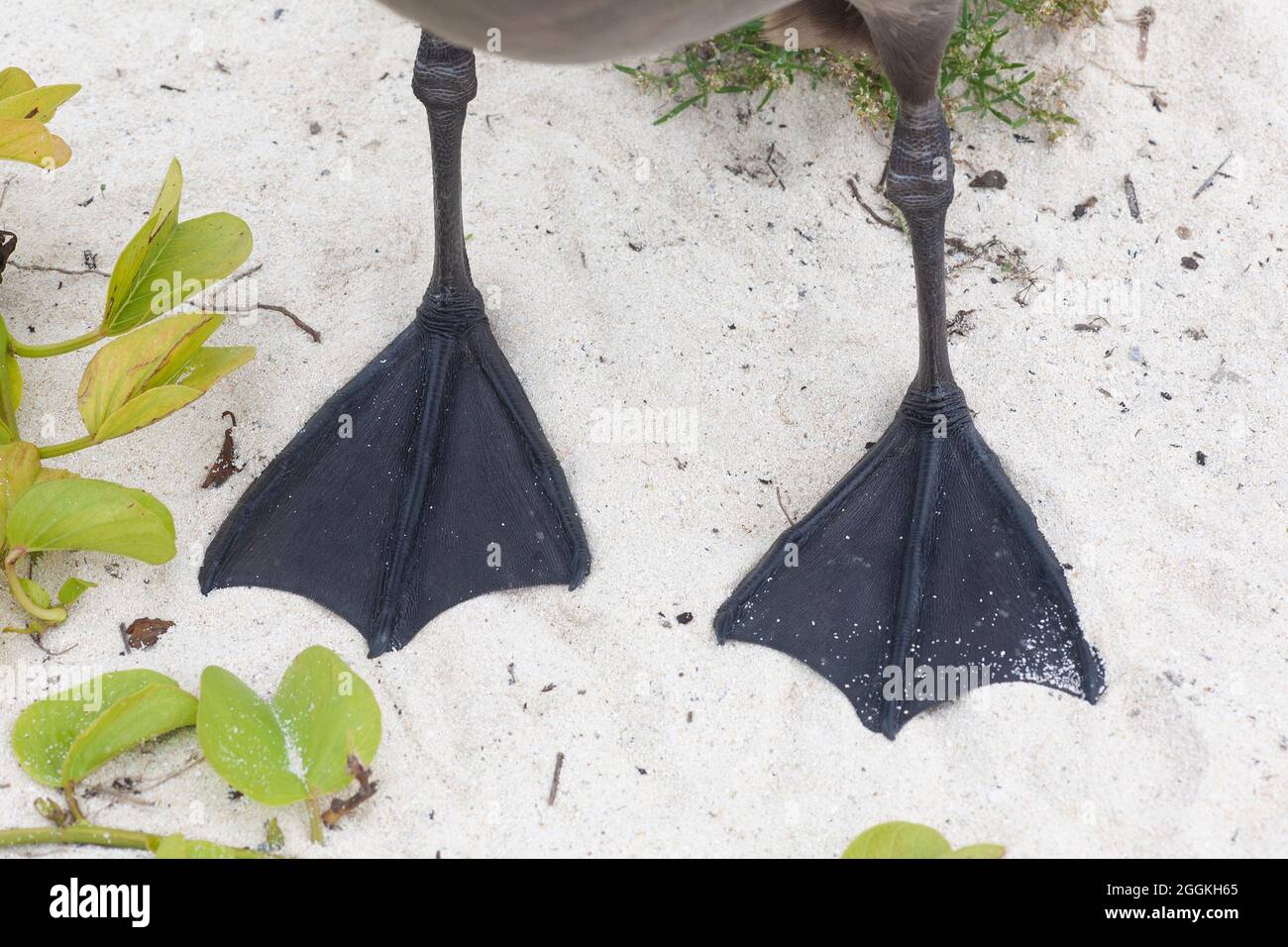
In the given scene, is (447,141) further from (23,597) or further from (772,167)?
(23,597)

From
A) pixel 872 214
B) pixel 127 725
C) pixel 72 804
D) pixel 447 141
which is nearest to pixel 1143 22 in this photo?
pixel 872 214

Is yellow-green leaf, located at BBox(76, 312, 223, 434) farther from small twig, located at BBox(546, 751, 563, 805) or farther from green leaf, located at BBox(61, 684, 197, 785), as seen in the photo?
small twig, located at BBox(546, 751, 563, 805)

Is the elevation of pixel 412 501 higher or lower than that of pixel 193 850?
higher

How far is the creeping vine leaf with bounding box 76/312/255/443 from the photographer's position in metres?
1.74

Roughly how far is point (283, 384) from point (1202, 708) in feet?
4.73

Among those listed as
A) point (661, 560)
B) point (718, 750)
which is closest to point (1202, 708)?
point (718, 750)

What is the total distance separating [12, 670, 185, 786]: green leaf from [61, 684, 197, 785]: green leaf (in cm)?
2

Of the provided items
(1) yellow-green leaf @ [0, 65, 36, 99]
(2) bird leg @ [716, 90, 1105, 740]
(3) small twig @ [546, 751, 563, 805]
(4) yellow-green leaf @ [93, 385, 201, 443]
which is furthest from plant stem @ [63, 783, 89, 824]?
(1) yellow-green leaf @ [0, 65, 36, 99]

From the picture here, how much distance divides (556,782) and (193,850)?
1.44 ft

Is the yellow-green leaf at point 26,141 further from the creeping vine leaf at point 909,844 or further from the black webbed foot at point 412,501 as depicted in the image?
the creeping vine leaf at point 909,844

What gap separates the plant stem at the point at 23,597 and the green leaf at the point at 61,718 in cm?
13

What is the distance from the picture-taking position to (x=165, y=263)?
6.29 ft

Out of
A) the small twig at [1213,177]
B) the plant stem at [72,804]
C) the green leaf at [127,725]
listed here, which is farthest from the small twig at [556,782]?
the small twig at [1213,177]
